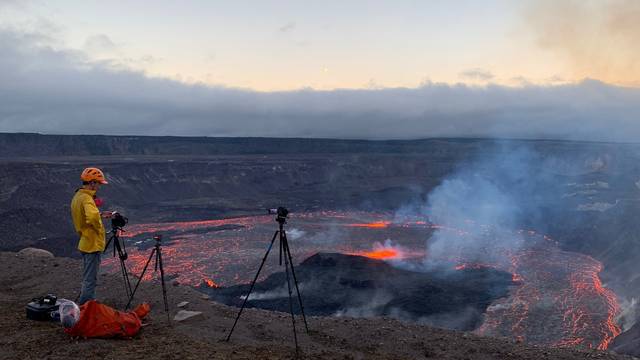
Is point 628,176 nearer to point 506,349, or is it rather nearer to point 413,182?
point 413,182

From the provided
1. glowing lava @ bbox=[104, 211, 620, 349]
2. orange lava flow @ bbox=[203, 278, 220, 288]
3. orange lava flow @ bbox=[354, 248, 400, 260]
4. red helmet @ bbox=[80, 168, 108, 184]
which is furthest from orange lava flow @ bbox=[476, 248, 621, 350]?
red helmet @ bbox=[80, 168, 108, 184]

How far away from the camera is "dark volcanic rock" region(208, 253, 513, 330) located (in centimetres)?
2448

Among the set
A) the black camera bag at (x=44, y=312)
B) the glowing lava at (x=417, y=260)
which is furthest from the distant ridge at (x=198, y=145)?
the black camera bag at (x=44, y=312)

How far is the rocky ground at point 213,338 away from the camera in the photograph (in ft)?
22.9

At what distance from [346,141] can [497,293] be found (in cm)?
14452

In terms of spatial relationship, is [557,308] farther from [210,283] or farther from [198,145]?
[198,145]

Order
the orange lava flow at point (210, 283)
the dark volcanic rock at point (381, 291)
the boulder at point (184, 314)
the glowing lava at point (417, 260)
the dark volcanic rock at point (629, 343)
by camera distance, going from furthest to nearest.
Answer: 1. the orange lava flow at point (210, 283)
2. the dark volcanic rock at point (381, 291)
3. the glowing lava at point (417, 260)
4. the dark volcanic rock at point (629, 343)
5. the boulder at point (184, 314)

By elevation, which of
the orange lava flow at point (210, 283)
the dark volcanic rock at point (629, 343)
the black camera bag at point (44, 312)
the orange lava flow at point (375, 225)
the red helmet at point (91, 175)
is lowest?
the orange lava flow at point (375, 225)

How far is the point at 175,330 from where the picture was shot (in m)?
8.52

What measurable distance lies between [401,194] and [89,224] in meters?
83.7

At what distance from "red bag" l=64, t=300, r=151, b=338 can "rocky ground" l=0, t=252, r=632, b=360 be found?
143 millimetres

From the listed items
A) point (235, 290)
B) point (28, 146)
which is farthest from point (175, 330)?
point (28, 146)

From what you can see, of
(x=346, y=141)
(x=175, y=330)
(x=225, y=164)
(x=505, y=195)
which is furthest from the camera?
(x=346, y=141)

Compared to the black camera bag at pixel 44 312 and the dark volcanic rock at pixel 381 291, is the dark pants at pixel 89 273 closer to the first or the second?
the black camera bag at pixel 44 312
